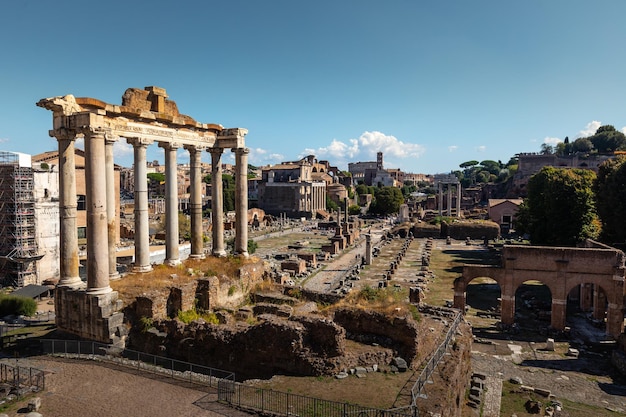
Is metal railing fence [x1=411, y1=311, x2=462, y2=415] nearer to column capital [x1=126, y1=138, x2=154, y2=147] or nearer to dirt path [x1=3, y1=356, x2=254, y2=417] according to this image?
dirt path [x1=3, y1=356, x2=254, y2=417]

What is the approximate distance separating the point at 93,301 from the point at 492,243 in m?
57.0

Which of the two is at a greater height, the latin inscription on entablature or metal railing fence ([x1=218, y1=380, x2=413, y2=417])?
the latin inscription on entablature

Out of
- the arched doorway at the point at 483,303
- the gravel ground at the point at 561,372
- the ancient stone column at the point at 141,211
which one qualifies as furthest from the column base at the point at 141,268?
the arched doorway at the point at 483,303

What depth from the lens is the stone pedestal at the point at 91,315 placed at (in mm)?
14383

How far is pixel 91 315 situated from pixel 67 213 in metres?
3.63

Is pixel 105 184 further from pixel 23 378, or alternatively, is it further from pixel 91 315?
pixel 23 378

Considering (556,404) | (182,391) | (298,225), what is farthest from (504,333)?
(298,225)

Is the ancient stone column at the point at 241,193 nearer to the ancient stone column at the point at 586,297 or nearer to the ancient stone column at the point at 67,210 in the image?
the ancient stone column at the point at 67,210

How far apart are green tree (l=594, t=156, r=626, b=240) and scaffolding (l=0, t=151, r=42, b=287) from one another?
45.5 m

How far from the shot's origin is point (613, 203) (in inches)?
1335

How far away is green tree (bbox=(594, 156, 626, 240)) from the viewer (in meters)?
33.4

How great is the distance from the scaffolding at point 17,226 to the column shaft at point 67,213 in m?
23.4

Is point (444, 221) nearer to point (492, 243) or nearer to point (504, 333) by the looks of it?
point (492, 243)

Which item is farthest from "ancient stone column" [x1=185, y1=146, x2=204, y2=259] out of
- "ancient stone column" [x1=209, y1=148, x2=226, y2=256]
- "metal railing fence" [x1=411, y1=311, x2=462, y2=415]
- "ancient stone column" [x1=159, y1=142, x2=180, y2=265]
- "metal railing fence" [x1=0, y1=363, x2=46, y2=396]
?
"metal railing fence" [x1=411, y1=311, x2=462, y2=415]
